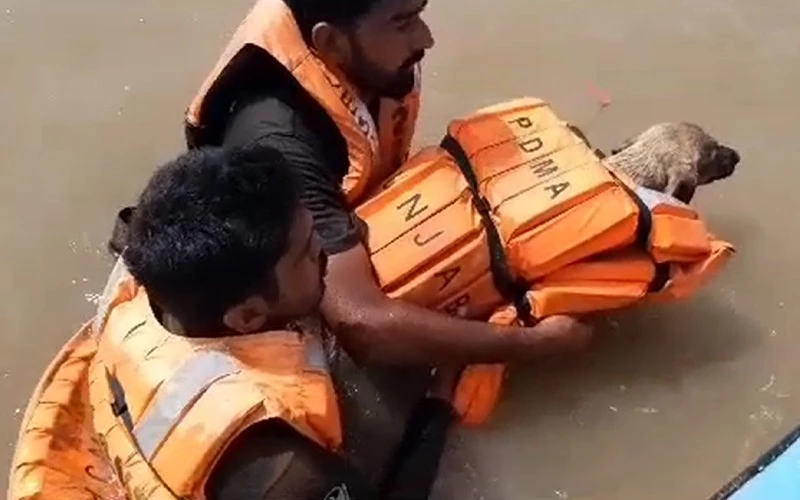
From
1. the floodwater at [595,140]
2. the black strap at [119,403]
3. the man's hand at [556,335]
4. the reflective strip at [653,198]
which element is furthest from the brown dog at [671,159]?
the black strap at [119,403]

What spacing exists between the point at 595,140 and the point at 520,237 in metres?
1.04

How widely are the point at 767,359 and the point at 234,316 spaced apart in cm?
162

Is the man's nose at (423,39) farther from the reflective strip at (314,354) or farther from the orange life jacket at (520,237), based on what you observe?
the reflective strip at (314,354)

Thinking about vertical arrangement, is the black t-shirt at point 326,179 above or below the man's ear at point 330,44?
below

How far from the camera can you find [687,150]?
3.60 meters

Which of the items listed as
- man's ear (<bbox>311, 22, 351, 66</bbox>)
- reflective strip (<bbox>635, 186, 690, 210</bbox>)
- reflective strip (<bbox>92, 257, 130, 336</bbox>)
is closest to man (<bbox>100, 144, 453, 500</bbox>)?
reflective strip (<bbox>92, 257, 130, 336</bbox>)

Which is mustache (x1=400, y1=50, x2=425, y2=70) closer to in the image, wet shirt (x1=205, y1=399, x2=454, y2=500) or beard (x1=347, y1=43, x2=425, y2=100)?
beard (x1=347, y1=43, x2=425, y2=100)

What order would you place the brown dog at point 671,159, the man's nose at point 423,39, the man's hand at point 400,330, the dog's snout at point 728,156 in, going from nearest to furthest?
1. the man's hand at point 400,330
2. the man's nose at point 423,39
3. the brown dog at point 671,159
4. the dog's snout at point 728,156

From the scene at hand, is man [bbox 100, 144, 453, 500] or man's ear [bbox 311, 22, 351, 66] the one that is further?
man's ear [bbox 311, 22, 351, 66]

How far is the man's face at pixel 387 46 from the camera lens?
318 cm

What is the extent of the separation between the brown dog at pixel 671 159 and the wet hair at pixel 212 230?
1.29 meters

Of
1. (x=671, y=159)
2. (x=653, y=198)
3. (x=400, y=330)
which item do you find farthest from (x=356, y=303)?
(x=671, y=159)

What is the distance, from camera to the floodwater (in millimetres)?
3426

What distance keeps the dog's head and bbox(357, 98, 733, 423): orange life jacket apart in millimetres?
210
